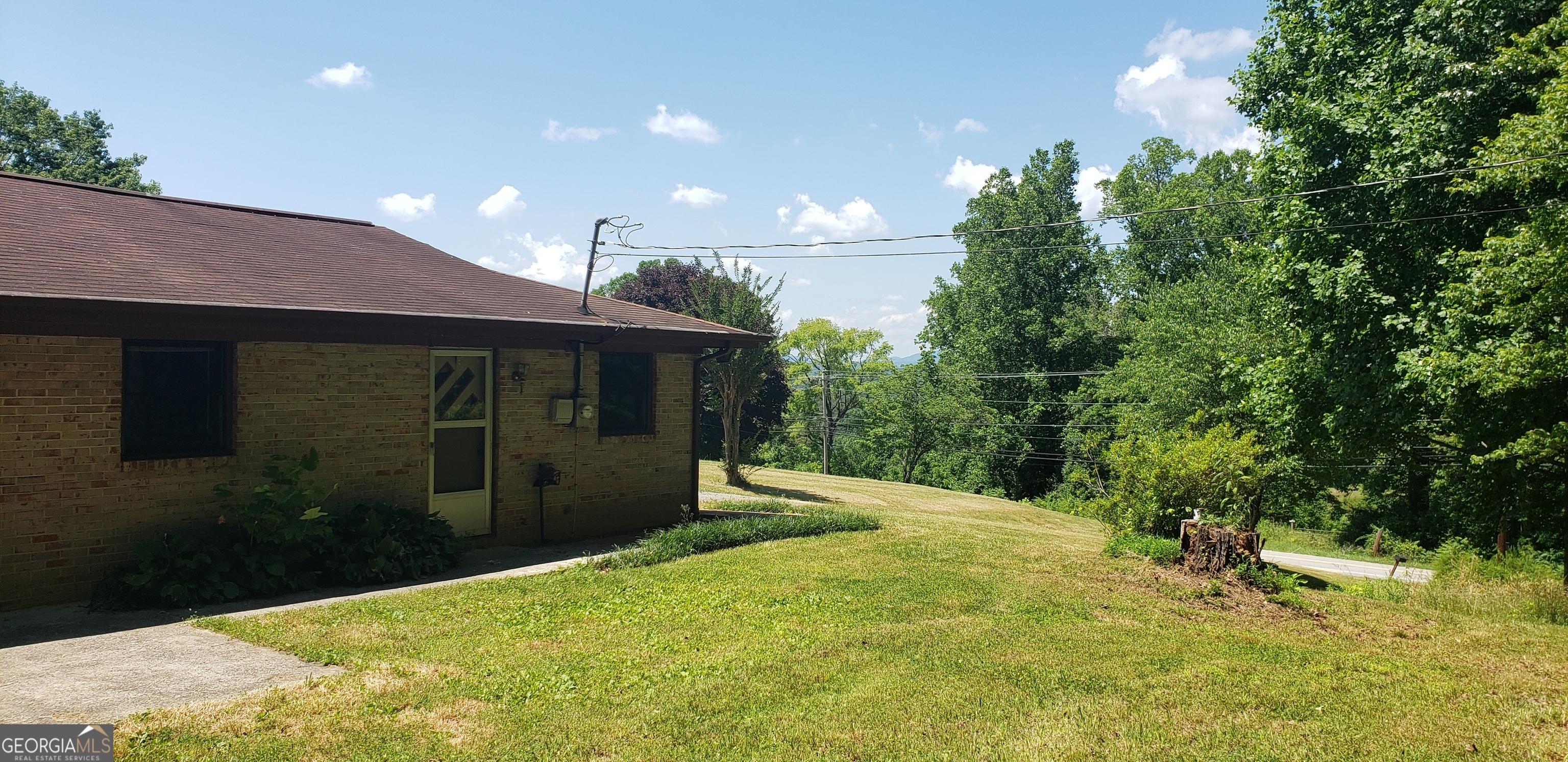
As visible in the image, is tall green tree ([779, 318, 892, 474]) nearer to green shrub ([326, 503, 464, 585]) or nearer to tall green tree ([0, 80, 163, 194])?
tall green tree ([0, 80, 163, 194])

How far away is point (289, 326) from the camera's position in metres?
8.70

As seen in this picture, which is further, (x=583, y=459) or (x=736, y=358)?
(x=736, y=358)

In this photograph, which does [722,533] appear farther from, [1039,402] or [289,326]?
[1039,402]

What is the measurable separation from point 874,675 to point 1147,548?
20.2ft

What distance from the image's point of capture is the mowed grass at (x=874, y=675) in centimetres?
484

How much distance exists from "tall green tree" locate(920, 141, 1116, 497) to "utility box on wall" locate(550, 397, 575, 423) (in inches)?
1405

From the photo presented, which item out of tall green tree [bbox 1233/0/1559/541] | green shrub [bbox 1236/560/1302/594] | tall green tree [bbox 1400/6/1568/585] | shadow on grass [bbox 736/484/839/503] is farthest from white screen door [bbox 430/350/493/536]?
tall green tree [bbox 1233/0/1559/541]

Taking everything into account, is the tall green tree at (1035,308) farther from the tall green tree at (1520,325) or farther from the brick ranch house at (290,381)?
the brick ranch house at (290,381)

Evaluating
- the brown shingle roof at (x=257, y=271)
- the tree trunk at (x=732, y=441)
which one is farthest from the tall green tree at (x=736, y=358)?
the brown shingle roof at (x=257, y=271)

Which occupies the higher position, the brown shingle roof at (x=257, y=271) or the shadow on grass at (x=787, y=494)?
the brown shingle roof at (x=257, y=271)

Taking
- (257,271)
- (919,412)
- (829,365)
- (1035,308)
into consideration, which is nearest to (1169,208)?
(1035,308)

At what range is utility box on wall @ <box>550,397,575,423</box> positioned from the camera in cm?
1133

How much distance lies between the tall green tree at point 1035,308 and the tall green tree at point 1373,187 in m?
27.8

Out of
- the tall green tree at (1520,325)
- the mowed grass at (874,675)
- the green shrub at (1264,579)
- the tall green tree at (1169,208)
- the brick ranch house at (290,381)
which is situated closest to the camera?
the mowed grass at (874,675)
